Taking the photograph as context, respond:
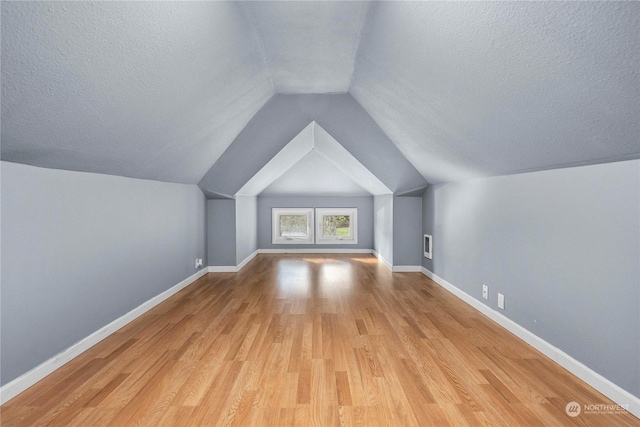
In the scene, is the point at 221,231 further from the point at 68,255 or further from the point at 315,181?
the point at 68,255

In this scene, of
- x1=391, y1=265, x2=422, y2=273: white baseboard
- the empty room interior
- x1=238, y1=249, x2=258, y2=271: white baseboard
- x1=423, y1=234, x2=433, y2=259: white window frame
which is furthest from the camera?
x1=238, y1=249, x2=258, y2=271: white baseboard

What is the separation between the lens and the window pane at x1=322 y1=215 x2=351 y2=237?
8195 millimetres

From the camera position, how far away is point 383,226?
6.76 m

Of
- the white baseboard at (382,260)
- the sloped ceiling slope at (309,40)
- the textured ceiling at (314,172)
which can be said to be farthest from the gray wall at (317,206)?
the sloped ceiling slope at (309,40)

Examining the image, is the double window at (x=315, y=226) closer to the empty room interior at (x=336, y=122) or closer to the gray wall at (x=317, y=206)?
the gray wall at (x=317, y=206)

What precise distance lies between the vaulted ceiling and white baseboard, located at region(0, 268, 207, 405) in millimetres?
1397

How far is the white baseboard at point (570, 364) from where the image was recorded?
6.22 feet

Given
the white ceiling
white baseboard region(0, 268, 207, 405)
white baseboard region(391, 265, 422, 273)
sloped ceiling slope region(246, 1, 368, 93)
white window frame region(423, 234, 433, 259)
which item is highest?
sloped ceiling slope region(246, 1, 368, 93)

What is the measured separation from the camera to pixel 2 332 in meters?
1.96

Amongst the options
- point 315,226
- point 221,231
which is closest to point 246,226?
point 221,231

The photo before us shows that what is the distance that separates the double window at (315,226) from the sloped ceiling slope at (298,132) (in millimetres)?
2695

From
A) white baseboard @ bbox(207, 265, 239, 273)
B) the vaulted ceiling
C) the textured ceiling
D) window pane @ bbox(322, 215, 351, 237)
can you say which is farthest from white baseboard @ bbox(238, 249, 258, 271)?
the vaulted ceiling

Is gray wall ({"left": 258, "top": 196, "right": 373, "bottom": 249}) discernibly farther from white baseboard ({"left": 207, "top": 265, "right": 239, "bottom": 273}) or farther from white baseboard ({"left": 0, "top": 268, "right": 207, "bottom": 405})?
white baseboard ({"left": 0, "top": 268, "right": 207, "bottom": 405})

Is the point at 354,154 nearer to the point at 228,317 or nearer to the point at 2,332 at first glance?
the point at 228,317
